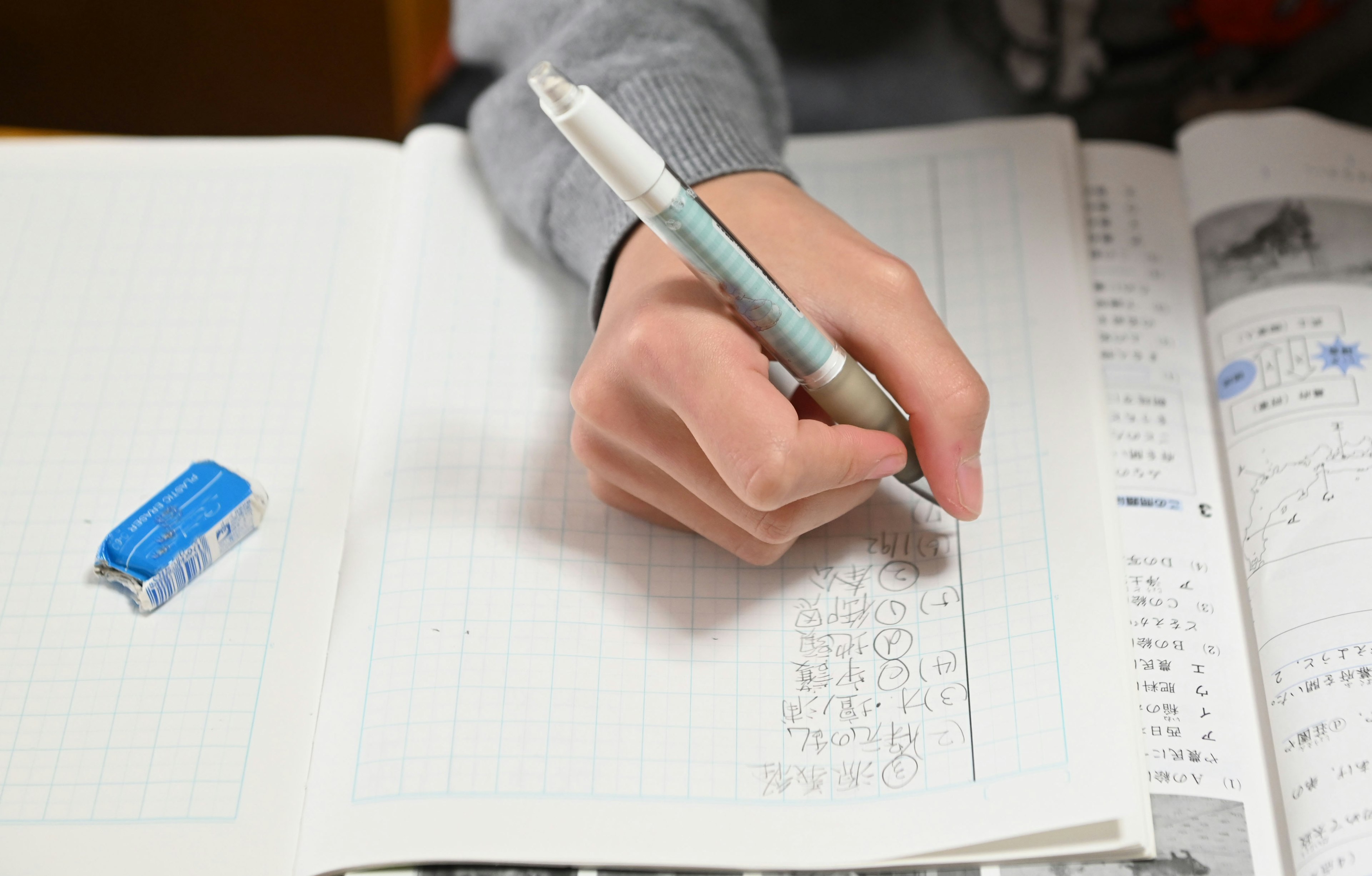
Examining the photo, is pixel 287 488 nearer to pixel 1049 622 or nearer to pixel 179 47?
pixel 1049 622

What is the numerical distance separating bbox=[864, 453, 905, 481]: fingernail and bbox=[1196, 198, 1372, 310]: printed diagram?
26cm

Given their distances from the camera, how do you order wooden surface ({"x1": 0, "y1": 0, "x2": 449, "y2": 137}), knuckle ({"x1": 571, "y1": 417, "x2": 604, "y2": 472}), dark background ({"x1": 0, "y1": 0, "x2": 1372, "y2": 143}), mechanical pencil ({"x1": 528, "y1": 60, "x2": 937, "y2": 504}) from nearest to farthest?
mechanical pencil ({"x1": 528, "y1": 60, "x2": 937, "y2": 504})
knuckle ({"x1": 571, "y1": 417, "x2": 604, "y2": 472})
dark background ({"x1": 0, "y1": 0, "x2": 1372, "y2": 143})
wooden surface ({"x1": 0, "y1": 0, "x2": 449, "y2": 137})

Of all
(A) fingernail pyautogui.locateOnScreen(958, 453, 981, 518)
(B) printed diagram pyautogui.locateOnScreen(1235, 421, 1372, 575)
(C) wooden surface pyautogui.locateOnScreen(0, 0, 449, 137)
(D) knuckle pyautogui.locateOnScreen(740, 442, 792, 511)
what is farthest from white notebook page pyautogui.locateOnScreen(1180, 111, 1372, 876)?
(C) wooden surface pyautogui.locateOnScreen(0, 0, 449, 137)

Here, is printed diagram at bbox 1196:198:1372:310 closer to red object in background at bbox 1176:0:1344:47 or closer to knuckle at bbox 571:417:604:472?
red object in background at bbox 1176:0:1344:47

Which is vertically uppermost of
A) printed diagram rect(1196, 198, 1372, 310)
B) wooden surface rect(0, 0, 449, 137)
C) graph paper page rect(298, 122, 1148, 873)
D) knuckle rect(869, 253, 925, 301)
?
wooden surface rect(0, 0, 449, 137)

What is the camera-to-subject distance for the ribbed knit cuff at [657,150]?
0.51 metres

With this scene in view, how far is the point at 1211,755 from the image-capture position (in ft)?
1.41

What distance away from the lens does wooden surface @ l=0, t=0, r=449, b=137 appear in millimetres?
1067

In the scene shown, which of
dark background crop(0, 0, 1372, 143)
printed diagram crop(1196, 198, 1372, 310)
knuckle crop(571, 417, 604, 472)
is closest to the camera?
knuckle crop(571, 417, 604, 472)

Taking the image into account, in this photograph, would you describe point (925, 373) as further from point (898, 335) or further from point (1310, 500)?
point (1310, 500)

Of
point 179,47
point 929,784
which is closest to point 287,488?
point 929,784

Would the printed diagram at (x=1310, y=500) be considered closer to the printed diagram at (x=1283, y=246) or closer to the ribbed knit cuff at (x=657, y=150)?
the printed diagram at (x=1283, y=246)

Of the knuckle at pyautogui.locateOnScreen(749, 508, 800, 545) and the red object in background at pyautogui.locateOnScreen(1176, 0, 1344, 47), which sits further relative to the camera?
the red object in background at pyautogui.locateOnScreen(1176, 0, 1344, 47)

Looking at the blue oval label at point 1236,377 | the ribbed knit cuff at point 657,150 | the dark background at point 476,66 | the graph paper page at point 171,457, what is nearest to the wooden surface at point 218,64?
the dark background at point 476,66
